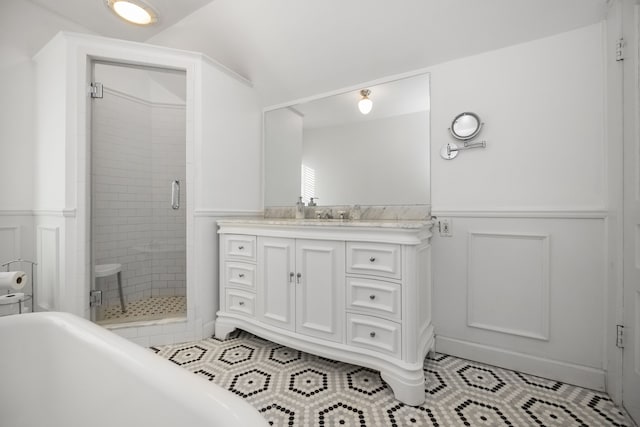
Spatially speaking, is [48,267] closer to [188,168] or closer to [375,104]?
[188,168]

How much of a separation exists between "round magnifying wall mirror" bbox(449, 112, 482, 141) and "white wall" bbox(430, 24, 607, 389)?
0.17 feet

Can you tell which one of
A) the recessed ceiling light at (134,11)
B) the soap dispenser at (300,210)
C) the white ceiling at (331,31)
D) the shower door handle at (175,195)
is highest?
the recessed ceiling light at (134,11)

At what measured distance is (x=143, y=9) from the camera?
6.74ft

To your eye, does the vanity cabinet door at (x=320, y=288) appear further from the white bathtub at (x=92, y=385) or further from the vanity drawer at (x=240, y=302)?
the white bathtub at (x=92, y=385)

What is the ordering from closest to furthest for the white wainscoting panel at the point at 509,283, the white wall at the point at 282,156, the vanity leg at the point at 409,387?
the vanity leg at the point at 409,387
the white wainscoting panel at the point at 509,283
the white wall at the point at 282,156

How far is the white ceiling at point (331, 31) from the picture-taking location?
1.64 metres

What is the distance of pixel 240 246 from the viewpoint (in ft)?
6.98

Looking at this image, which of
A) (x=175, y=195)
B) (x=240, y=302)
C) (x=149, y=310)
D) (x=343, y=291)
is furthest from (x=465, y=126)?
(x=149, y=310)

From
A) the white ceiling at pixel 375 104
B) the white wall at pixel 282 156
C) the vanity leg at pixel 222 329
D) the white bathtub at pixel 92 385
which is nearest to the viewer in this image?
the white bathtub at pixel 92 385

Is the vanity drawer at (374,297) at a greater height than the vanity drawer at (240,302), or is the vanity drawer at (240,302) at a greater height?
the vanity drawer at (374,297)

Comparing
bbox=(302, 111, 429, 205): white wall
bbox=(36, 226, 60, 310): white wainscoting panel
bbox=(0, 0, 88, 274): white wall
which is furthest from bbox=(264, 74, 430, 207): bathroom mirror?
bbox=(0, 0, 88, 274): white wall

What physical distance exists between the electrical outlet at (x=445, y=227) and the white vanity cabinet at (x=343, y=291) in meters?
0.20

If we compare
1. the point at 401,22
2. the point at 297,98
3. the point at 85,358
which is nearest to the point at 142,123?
the point at 297,98

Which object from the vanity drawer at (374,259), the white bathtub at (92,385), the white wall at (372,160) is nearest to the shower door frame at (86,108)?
the white bathtub at (92,385)
